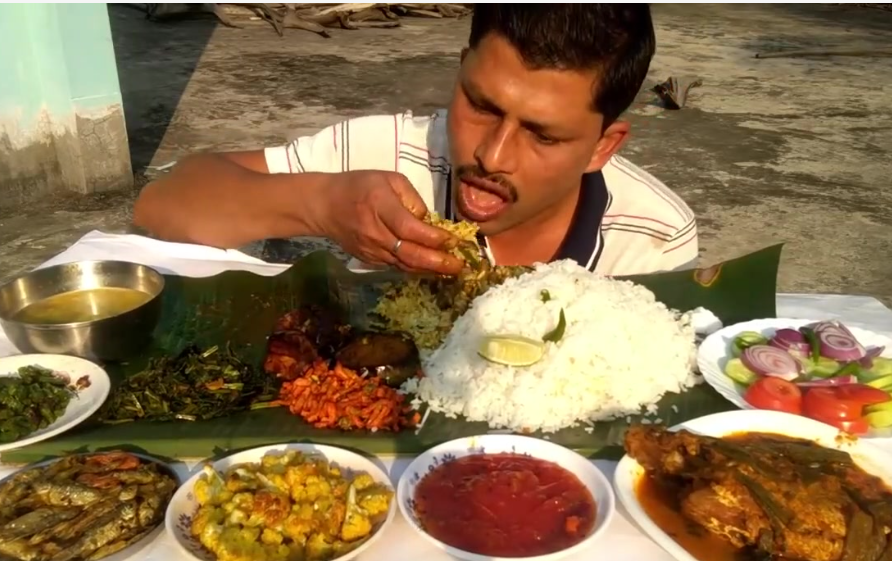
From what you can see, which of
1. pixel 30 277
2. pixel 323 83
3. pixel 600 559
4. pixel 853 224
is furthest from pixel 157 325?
pixel 323 83

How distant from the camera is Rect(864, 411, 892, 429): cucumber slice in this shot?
7.88 feet

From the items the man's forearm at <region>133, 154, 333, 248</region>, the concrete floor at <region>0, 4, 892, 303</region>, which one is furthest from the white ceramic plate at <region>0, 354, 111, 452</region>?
the concrete floor at <region>0, 4, 892, 303</region>

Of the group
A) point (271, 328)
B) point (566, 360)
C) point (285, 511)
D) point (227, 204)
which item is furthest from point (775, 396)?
point (227, 204)

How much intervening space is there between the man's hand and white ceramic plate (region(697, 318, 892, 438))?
960 mm

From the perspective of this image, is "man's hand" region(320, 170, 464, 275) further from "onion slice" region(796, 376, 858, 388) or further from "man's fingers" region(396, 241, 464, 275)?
"onion slice" region(796, 376, 858, 388)

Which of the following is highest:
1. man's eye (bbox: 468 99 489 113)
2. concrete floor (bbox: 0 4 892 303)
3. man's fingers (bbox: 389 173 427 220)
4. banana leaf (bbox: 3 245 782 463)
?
man's eye (bbox: 468 99 489 113)

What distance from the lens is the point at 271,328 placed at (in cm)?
301

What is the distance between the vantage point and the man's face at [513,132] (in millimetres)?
2748

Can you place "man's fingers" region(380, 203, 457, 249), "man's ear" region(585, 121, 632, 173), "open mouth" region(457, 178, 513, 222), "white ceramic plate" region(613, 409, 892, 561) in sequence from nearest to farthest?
"white ceramic plate" region(613, 409, 892, 561)
"man's fingers" region(380, 203, 457, 249)
"open mouth" region(457, 178, 513, 222)
"man's ear" region(585, 121, 632, 173)

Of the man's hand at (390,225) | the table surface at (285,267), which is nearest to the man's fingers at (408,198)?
the man's hand at (390,225)

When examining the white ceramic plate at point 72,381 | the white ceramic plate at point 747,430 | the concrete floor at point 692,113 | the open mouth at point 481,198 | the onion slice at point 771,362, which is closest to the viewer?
the white ceramic plate at point 747,430

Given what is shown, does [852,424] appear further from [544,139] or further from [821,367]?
[544,139]

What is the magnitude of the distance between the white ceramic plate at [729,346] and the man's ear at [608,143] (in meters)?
0.88

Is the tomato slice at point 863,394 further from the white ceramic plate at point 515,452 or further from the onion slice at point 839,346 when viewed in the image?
the white ceramic plate at point 515,452
